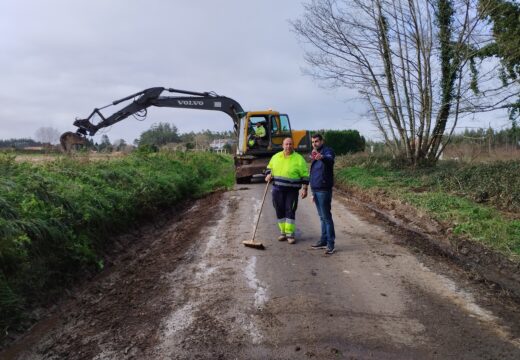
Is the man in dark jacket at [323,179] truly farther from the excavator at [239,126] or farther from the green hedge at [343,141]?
the green hedge at [343,141]

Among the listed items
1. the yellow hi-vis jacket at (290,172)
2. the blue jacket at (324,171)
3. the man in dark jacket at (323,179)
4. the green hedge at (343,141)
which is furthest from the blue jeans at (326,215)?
the green hedge at (343,141)

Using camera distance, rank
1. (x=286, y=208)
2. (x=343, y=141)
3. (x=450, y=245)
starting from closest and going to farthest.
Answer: (x=450, y=245), (x=286, y=208), (x=343, y=141)

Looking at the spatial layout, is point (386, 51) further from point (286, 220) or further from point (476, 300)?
point (476, 300)

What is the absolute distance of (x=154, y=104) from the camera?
20.7 metres

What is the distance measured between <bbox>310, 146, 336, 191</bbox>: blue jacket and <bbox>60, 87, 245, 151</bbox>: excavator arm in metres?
12.6

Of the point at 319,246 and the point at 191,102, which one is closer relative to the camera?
the point at 319,246

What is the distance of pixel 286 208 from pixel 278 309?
→ 3.67 m

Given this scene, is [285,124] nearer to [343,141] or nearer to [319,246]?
[319,246]

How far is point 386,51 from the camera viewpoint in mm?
18156

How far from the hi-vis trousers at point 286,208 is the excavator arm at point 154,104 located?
11957 millimetres

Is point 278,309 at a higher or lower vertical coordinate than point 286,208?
lower

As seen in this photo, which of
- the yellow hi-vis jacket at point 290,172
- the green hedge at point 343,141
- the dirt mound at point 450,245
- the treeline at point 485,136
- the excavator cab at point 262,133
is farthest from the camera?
the green hedge at point 343,141

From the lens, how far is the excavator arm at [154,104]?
63.5ft

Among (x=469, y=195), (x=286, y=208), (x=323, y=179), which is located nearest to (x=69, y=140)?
(x=286, y=208)
